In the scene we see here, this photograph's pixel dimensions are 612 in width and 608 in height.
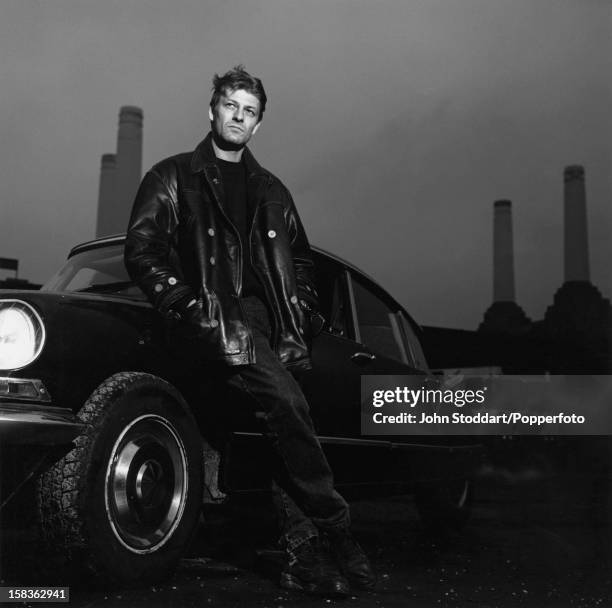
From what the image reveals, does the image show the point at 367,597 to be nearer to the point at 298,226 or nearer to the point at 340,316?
the point at 298,226

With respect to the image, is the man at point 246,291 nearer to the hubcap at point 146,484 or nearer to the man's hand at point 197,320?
the man's hand at point 197,320

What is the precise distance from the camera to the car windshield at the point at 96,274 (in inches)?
144

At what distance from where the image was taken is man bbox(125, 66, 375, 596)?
2939 millimetres

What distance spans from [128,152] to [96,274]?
1414 inches

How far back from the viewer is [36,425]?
100 inches

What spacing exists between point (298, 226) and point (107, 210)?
40.6m

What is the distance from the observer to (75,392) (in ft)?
9.09

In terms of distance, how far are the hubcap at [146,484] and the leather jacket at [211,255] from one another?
0.34 metres

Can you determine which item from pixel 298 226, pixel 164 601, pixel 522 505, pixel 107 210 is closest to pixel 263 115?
pixel 298 226

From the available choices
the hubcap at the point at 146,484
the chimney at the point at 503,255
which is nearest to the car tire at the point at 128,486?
the hubcap at the point at 146,484

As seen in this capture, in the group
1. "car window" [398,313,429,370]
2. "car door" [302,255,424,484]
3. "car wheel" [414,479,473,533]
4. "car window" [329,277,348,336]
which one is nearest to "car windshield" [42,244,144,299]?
"car door" [302,255,424,484]

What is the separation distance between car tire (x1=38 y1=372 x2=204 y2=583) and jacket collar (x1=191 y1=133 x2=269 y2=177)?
0.80 meters

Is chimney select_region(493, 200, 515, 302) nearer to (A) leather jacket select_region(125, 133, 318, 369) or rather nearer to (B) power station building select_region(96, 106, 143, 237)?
(B) power station building select_region(96, 106, 143, 237)

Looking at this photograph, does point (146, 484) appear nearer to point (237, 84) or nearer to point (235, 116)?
point (235, 116)
